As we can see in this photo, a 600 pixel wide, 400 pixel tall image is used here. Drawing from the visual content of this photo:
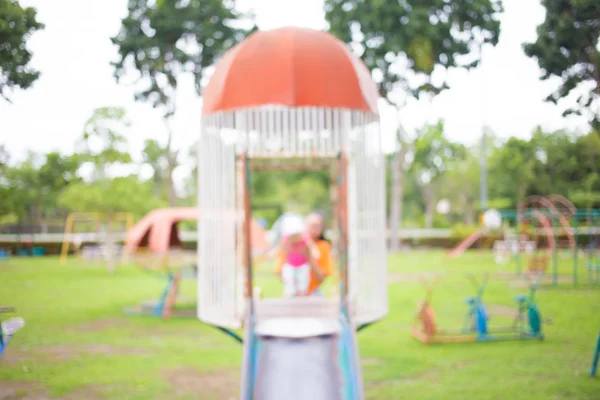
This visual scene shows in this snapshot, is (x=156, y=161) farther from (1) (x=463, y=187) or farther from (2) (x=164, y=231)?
(2) (x=164, y=231)

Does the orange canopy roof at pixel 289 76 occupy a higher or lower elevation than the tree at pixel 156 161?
lower

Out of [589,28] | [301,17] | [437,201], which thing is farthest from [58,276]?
[437,201]

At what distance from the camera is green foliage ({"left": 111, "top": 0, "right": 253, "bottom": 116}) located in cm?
1027

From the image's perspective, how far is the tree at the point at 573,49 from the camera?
526 cm

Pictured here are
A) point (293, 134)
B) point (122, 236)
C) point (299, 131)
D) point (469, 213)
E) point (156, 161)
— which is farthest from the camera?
point (469, 213)

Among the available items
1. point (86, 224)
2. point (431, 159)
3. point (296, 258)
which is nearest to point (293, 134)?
point (296, 258)

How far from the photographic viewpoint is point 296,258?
21.1 ft

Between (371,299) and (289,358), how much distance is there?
53.7 inches

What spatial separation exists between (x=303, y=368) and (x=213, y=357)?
2.93 meters

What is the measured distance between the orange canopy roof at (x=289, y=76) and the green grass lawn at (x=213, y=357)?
2.62m

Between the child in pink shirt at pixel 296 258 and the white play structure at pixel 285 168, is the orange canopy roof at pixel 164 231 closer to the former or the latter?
the child in pink shirt at pixel 296 258

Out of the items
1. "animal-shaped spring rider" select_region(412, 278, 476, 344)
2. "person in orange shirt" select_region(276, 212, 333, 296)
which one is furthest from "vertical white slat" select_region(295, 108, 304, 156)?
"animal-shaped spring rider" select_region(412, 278, 476, 344)

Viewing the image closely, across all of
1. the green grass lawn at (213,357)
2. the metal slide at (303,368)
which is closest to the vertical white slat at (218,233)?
the metal slide at (303,368)

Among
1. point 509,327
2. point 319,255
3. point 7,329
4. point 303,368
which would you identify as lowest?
point 509,327
